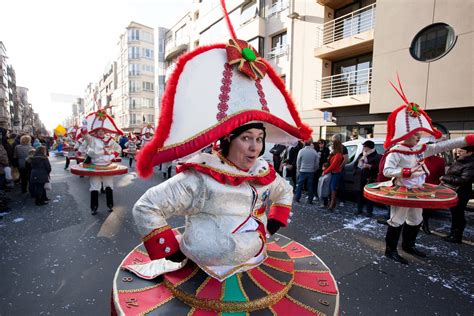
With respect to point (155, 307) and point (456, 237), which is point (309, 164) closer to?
point (456, 237)

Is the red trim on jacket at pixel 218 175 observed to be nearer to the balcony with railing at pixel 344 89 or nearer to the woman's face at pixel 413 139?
the woman's face at pixel 413 139

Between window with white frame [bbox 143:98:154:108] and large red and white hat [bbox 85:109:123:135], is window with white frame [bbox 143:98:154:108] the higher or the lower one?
the higher one

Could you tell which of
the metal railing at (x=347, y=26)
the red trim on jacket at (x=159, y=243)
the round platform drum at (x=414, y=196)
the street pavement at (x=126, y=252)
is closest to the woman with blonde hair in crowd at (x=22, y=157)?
the street pavement at (x=126, y=252)

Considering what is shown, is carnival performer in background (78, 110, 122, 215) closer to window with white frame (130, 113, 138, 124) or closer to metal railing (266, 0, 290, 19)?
metal railing (266, 0, 290, 19)

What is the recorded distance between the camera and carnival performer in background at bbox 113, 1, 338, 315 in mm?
1387

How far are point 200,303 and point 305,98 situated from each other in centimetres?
1485

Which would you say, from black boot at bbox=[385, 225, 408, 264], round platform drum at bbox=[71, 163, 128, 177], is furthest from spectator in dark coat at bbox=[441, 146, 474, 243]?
round platform drum at bbox=[71, 163, 128, 177]

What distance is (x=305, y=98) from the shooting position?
1506cm

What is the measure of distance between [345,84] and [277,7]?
7.11 metres

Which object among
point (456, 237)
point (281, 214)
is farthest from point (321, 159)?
point (281, 214)

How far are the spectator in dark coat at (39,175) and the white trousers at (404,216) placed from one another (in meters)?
7.76

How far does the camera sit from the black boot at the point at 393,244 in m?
3.96

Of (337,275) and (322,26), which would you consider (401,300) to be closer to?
(337,275)

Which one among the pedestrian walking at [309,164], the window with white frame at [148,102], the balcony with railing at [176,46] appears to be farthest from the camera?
the window with white frame at [148,102]
